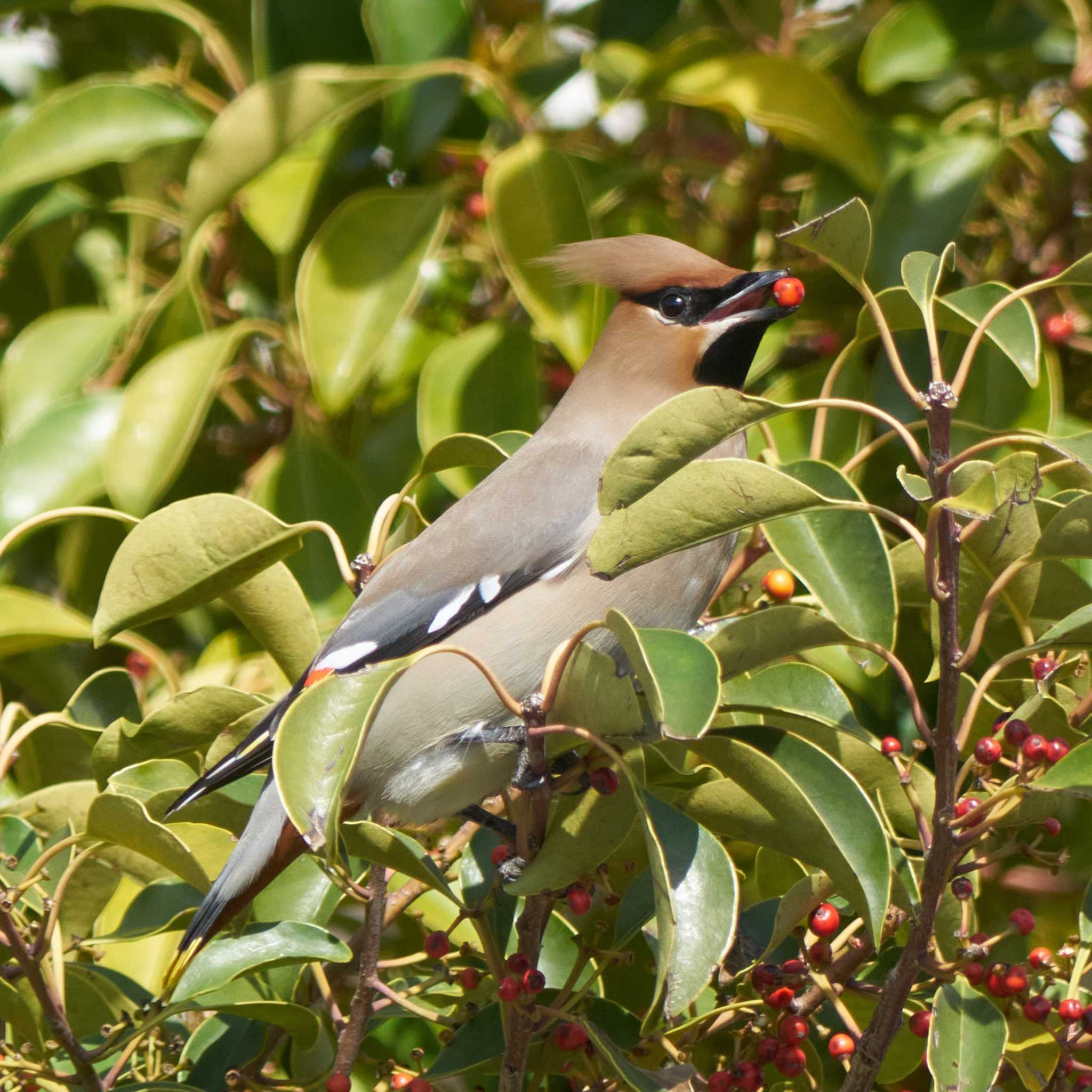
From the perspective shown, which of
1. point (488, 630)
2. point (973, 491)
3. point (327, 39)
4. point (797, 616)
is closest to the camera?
point (973, 491)

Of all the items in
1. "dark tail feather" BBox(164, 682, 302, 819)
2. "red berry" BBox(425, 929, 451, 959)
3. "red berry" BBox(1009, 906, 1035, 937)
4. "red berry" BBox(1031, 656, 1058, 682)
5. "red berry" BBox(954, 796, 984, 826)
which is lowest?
"red berry" BBox(1009, 906, 1035, 937)

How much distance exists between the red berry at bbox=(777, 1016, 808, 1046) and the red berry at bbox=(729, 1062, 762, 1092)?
5 centimetres

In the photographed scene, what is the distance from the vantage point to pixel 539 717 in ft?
5.52

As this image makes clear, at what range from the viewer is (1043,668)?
1.71m

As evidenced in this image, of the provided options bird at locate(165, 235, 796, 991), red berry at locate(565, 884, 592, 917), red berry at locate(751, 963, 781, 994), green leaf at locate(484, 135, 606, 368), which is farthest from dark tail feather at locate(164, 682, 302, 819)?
green leaf at locate(484, 135, 606, 368)

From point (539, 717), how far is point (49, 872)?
86cm

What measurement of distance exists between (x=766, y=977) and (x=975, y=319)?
0.87 m

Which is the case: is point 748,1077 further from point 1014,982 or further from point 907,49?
point 907,49

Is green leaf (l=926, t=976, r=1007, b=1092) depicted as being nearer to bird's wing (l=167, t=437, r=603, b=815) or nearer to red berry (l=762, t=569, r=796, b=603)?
red berry (l=762, t=569, r=796, b=603)

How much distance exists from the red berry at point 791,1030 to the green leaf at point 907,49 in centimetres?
186

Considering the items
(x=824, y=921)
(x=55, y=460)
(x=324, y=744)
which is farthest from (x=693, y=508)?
(x=55, y=460)

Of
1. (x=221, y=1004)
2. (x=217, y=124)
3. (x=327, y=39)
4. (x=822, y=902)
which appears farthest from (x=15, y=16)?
(x=822, y=902)

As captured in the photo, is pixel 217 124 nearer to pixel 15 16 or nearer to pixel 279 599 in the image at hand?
pixel 279 599

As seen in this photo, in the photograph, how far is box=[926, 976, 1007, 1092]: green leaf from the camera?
1.63 metres
